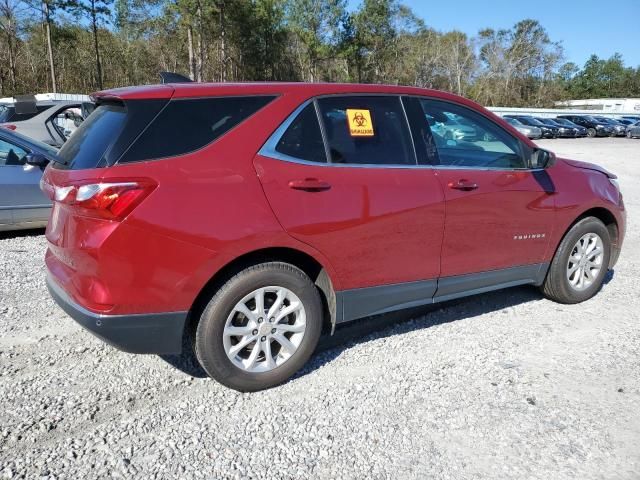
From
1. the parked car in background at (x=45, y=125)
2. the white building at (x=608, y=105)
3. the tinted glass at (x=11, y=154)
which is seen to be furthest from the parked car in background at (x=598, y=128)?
the tinted glass at (x=11, y=154)

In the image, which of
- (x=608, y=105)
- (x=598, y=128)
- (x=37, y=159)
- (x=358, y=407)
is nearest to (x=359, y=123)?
(x=358, y=407)


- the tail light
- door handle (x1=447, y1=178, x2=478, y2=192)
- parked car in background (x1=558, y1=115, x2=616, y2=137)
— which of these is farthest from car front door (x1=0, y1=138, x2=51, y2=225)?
parked car in background (x1=558, y1=115, x2=616, y2=137)

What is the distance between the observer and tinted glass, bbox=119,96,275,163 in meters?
2.85

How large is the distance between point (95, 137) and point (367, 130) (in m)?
1.65

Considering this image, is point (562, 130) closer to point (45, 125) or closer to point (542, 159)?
point (45, 125)

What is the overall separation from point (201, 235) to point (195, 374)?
3.61 feet

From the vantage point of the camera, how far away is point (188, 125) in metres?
2.97

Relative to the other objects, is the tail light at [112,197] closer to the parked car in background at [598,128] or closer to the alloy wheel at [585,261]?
the alloy wheel at [585,261]

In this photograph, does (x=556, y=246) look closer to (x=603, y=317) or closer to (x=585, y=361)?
(x=603, y=317)

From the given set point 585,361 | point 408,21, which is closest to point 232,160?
point 585,361

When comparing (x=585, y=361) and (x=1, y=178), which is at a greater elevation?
(x=1, y=178)

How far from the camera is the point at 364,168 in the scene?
3406 millimetres

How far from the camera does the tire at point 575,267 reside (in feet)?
15.0

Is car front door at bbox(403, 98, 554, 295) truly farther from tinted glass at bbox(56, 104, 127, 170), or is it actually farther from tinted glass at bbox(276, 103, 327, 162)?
tinted glass at bbox(56, 104, 127, 170)
